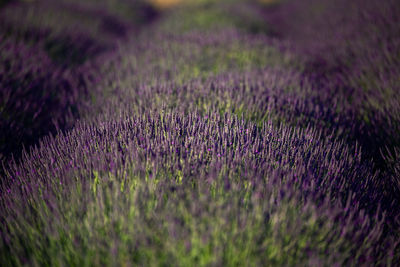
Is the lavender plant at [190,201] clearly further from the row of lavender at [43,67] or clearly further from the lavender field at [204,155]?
the row of lavender at [43,67]

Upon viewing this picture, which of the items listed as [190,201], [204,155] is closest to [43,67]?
[204,155]

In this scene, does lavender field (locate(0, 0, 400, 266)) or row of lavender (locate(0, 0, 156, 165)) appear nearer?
lavender field (locate(0, 0, 400, 266))

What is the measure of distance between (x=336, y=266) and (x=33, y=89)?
10.0 feet

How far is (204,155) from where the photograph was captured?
67.2 inches

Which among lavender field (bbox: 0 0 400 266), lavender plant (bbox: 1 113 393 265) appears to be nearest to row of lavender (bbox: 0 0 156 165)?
lavender field (bbox: 0 0 400 266)

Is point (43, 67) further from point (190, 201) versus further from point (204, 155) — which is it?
point (190, 201)

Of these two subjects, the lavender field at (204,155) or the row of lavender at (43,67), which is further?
the row of lavender at (43,67)

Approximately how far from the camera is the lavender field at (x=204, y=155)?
127 centimetres

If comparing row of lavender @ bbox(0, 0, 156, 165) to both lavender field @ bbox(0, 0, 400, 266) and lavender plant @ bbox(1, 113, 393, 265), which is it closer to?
lavender field @ bbox(0, 0, 400, 266)

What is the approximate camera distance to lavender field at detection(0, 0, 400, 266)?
4.17 feet

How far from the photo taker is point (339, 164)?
1.76 metres

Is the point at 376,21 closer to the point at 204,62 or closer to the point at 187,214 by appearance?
the point at 204,62

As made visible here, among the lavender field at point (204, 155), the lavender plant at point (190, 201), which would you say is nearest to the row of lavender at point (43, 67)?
the lavender field at point (204, 155)

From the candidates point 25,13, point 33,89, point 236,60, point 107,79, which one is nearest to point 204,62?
point 236,60
